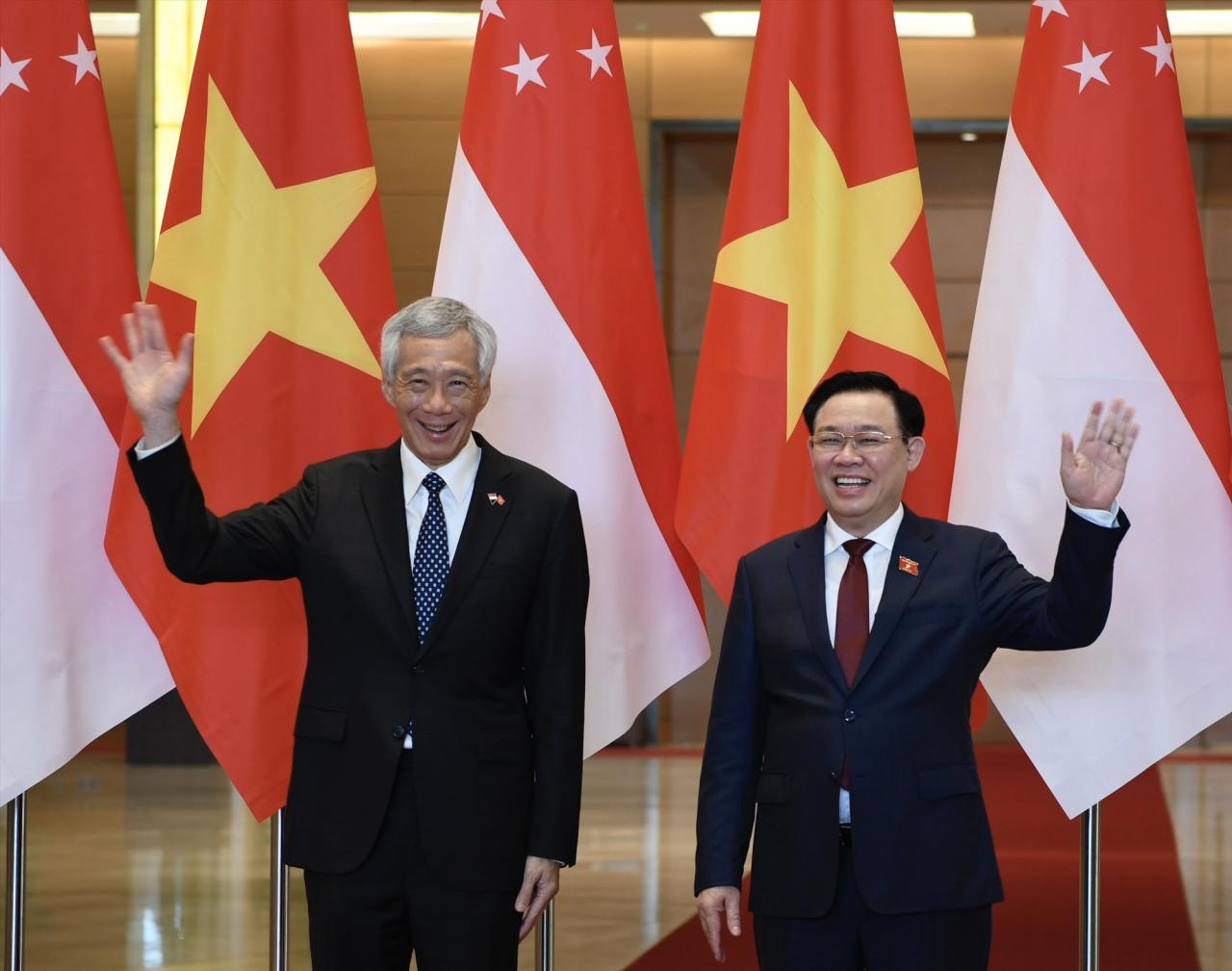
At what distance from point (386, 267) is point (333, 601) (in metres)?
0.93

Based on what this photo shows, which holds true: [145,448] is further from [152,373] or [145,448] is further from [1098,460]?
[1098,460]

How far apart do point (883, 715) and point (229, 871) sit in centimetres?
439

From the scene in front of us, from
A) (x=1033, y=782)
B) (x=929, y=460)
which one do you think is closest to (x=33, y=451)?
(x=929, y=460)

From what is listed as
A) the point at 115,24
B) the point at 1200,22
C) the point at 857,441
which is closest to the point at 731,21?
the point at 1200,22

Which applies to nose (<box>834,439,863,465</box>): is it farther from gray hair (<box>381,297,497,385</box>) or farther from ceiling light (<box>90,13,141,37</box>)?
ceiling light (<box>90,13,141,37</box>)

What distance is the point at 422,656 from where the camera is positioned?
2.50 meters

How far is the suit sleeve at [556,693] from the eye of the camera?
2.52 meters

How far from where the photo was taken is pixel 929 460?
122 inches

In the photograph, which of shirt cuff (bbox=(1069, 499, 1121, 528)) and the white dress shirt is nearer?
shirt cuff (bbox=(1069, 499, 1121, 528))

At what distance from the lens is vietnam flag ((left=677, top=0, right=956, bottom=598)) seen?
311cm

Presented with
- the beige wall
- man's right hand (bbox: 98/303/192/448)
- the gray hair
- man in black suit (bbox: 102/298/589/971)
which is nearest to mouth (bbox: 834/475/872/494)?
man in black suit (bbox: 102/298/589/971)

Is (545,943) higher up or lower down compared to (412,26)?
lower down

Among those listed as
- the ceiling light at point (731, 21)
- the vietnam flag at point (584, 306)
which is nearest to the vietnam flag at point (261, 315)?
the vietnam flag at point (584, 306)

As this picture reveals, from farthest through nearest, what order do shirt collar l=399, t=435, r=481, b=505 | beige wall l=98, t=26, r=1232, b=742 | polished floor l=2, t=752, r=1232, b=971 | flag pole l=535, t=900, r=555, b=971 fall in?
beige wall l=98, t=26, r=1232, b=742
polished floor l=2, t=752, r=1232, b=971
flag pole l=535, t=900, r=555, b=971
shirt collar l=399, t=435, r=481, b=505
